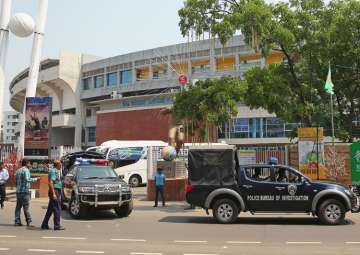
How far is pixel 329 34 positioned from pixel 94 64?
54703mm

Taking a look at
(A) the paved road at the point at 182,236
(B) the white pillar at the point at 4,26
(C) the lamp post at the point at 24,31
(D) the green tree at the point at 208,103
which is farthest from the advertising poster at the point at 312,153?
(B) the white pillar at the point at 4,26

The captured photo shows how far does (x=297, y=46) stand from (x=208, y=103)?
6003 millimetres

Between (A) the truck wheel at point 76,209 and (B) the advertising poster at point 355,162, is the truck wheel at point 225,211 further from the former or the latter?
(B) the advertising poster at point 355,162

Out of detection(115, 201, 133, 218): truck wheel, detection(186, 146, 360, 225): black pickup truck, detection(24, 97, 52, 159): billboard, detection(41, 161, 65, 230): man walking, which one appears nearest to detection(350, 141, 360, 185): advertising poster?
detection(186, 146, 360, 225): black pickup truck

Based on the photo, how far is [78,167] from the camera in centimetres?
1691

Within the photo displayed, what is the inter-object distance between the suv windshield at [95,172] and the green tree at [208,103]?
219 inches

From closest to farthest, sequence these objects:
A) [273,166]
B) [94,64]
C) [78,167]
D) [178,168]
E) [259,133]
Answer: [273,166]
[78,167]
[178,168]
[259,133]
[94,64]

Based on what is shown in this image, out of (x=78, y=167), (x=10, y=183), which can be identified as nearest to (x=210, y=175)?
(x=78, y=167)

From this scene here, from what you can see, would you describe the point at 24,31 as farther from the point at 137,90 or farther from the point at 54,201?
the point at 137,90

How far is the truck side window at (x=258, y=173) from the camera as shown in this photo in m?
14.7

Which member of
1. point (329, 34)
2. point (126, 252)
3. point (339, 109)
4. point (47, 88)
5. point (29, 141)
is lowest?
point (126, 252)

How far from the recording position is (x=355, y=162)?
1995 cm

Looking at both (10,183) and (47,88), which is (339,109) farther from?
(47,88)

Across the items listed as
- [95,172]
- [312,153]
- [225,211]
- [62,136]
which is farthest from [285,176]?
[62,136]
